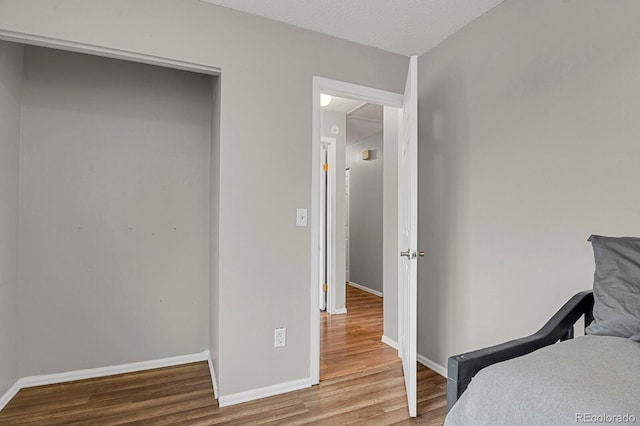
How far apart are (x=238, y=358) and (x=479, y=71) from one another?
2.33m

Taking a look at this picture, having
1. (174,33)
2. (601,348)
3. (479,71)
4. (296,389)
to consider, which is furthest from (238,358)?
(479,71)

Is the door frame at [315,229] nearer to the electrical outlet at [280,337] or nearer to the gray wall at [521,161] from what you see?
the electrical outlet at [280,337]

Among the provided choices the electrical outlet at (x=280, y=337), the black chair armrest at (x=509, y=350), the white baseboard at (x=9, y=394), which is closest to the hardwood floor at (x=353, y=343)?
the electrical outlet at (x=280, y=337)

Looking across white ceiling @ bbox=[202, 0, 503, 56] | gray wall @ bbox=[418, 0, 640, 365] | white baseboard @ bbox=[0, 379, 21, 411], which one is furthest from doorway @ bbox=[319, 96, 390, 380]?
white baseboard @ bbox=[0, 379, 21, 411]

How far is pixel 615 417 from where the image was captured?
2.27ft

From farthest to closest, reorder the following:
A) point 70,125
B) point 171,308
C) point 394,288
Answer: point 394,288 < point 171,308 < point 70,125

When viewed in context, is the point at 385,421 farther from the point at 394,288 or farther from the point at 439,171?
the point at 439,171

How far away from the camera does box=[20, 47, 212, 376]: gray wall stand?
7.41 feet

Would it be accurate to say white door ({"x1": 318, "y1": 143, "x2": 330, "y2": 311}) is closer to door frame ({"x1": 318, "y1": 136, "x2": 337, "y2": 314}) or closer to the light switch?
door frame ({"x1": 318, "y1": 136, "x2": 337, "y2": 314})

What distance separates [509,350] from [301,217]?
4.69 feet

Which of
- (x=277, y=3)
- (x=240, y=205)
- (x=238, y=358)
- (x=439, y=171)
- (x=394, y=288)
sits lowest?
(x=238, y=358)

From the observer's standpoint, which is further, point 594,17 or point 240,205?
→ point 240,205

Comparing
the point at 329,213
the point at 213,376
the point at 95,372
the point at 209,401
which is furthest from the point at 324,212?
the point at 95,372

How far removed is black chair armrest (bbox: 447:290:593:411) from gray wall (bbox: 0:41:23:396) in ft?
8.05
